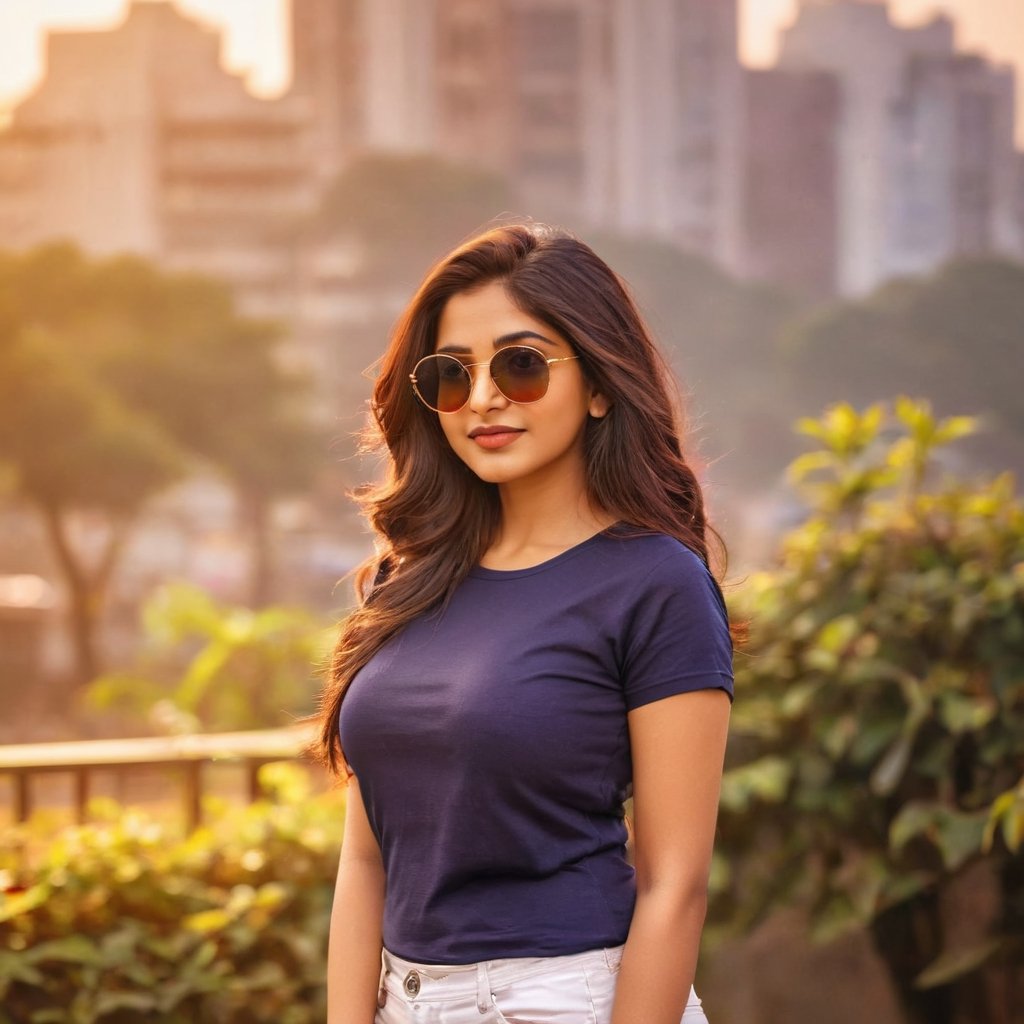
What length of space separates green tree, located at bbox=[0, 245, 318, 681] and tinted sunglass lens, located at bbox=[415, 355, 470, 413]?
6659 mm

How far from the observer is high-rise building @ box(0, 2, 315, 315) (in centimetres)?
788

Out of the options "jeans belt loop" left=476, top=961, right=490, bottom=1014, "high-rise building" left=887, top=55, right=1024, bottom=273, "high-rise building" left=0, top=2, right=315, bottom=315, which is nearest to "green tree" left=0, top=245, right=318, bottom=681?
"high-rise building" left=0, top=2, right=315, bottom=315

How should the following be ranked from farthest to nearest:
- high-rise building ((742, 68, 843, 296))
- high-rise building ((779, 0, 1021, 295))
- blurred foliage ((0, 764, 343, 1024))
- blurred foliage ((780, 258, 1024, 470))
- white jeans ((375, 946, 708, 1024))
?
high-rise building ((742, 68, 843, 296)) → high-rise building ((779, 0, 1021, 295)) → blurred foliage ((780, 258, 1024, 470)) → blurred foliage ((0, 764, 343, 1024)) → white jeans ((375, 946, 708, 1024))

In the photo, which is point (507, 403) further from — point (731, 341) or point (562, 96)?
point (562, 96)

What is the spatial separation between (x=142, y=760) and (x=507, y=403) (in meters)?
2.18

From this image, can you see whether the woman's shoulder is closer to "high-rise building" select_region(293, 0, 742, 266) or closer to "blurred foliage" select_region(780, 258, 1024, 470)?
"blurred foliage" select_region(780, 258, 1024, 470)

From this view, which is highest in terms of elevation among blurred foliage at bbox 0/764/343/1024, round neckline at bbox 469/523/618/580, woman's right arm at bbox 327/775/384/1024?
round neckline at bbox 469/523/618/580

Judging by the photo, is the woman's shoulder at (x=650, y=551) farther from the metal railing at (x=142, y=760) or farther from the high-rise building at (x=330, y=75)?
the high-rise building at (x=330, y=75)

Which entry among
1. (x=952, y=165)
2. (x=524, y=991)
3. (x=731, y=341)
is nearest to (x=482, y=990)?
(x=524, y=991)

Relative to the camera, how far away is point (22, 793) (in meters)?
3.17

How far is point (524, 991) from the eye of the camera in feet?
4.09

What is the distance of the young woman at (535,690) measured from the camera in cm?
127

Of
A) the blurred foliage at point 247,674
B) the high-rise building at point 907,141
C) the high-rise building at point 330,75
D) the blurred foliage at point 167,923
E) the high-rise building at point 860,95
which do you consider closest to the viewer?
the blurred foliage at point 167,923

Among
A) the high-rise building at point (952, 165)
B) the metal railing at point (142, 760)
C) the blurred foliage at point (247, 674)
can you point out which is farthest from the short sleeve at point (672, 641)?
the high-rise building at point (952, 165)
